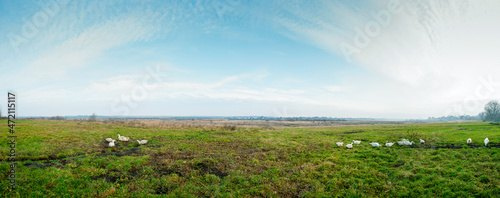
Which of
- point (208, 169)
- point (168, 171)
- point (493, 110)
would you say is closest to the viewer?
point (168, 171)

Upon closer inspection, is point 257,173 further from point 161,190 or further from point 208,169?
point 161,190

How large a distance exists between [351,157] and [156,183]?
15575 millimetres

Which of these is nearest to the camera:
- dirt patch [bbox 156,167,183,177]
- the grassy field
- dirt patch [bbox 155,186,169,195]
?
the grassy field

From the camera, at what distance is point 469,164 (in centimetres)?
1381

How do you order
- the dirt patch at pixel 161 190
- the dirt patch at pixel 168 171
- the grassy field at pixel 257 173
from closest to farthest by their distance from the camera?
the grassy field at pixel 257 173, the dirt patch at pixel 161 190, the dirt patch at pixel 168 171

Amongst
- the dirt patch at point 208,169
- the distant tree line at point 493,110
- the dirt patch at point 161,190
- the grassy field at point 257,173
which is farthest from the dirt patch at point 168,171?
the distant tree line at point 493,110

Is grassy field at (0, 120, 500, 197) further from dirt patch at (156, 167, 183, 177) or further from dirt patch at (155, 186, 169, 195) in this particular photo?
dirt patch at (156, 167, 183, 177)

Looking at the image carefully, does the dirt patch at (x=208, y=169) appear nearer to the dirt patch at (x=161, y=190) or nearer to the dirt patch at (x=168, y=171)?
the dirt patch at (x=168, y=171)

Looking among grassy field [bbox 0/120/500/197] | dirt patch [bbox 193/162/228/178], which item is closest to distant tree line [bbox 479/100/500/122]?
grassy field [bbox 0/120/500/197]

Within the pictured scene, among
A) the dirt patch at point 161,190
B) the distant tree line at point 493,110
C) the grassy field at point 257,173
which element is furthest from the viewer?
the distant tree line at point 493,110

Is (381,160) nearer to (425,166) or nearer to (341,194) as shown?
(425,166)

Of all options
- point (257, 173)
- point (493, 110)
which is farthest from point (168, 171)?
point (493, 110)

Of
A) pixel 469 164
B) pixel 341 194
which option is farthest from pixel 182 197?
pixel 469 164

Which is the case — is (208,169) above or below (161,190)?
above
